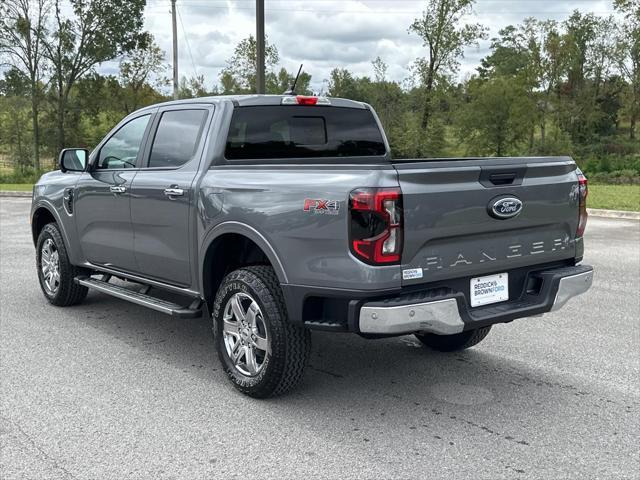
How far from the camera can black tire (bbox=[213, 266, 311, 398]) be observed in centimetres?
393

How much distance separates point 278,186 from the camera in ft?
12.8

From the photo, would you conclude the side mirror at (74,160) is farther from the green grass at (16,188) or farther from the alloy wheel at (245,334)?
the green grass at (16,188)

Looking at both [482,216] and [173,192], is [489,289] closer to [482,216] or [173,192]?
[482,216]

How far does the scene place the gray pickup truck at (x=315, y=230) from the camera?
3.52 metres

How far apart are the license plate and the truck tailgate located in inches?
2.0

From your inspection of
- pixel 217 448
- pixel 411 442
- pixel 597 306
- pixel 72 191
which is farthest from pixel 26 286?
pixel 597 306

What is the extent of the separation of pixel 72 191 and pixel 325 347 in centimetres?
280

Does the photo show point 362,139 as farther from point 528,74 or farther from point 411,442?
point 528,74

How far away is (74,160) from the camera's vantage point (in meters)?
6.02

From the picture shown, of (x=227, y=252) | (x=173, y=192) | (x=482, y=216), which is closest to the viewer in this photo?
(x=482, y=216)

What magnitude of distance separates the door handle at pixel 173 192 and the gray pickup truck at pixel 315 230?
0.02 metres

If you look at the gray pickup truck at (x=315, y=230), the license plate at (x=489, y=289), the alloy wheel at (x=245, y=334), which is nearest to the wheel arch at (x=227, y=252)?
the gray pickup truck at (x=315, y=230)

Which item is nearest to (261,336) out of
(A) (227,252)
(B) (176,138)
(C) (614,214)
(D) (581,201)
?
(A) (227,252)

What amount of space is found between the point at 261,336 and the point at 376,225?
114 cm
